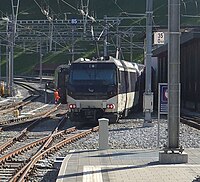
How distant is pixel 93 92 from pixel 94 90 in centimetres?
9

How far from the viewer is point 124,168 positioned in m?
12.0

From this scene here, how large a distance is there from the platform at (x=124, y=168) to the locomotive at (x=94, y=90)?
979 centimetres

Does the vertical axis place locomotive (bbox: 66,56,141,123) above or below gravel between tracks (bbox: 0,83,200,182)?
above

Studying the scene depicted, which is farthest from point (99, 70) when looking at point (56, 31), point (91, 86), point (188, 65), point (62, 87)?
point (56, 31)

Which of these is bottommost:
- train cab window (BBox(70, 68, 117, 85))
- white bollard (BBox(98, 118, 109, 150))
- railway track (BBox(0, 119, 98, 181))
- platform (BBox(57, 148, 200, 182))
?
railway track (BBox(0, 119, 98, 181))

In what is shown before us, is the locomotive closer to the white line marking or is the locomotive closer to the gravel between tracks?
the gravel between tracks

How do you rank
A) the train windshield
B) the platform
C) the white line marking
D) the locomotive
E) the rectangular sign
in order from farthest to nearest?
the train windshield → the locomotive → the rectangular sign → the platform → the white line marking

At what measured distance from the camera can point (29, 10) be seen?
3944 inches

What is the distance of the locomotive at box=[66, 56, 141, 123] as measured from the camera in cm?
2488

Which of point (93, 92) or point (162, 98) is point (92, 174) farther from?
point (93, 92)

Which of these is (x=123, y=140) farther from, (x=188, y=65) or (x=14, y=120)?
(x=188, y=65)

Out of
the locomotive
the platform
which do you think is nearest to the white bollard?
the platform

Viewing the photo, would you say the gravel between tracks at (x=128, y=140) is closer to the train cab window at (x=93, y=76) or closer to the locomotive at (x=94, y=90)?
the locomotive at (x=94, y=90)

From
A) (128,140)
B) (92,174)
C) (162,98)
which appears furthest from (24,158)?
(128,140)
